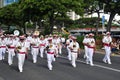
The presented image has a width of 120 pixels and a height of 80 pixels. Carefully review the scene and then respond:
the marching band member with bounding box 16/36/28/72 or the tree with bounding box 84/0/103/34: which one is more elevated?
the tree with bounding box 84/0/103/34

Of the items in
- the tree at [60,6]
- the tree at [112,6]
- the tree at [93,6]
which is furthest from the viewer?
the tree at [60,6]

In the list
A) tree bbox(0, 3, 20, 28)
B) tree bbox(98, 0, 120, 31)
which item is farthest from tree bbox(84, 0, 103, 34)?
tree bbox(0, 3, 20, 28)

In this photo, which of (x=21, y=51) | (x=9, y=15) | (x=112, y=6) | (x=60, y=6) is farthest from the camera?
Result: (x=9, y=15)

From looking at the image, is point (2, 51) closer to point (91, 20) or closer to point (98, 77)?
point (98, 77)

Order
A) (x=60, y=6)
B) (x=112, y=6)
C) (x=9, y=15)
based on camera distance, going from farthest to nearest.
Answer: (x=9, y=15) → (x=60, y=6) → (x=112, y=6)

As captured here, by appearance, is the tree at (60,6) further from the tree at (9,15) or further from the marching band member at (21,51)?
the marching band member at (21,51)

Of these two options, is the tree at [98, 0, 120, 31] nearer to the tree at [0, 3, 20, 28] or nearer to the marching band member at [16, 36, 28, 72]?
the marching band member at [16, 36, 28, 72]

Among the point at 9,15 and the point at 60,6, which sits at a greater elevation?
the point at 60,6

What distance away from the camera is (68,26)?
90500 mm

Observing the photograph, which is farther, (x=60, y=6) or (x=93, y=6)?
(x=60, y=6)

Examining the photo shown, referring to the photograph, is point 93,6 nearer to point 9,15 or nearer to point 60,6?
point 60,6

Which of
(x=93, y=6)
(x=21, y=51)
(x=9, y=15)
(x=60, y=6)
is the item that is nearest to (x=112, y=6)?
(x=93, y=6)

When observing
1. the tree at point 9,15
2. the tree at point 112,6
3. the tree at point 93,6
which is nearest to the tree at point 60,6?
the tree at point 93,6

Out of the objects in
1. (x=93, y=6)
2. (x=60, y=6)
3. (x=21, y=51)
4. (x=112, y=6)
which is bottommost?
(x=21, y=51)
